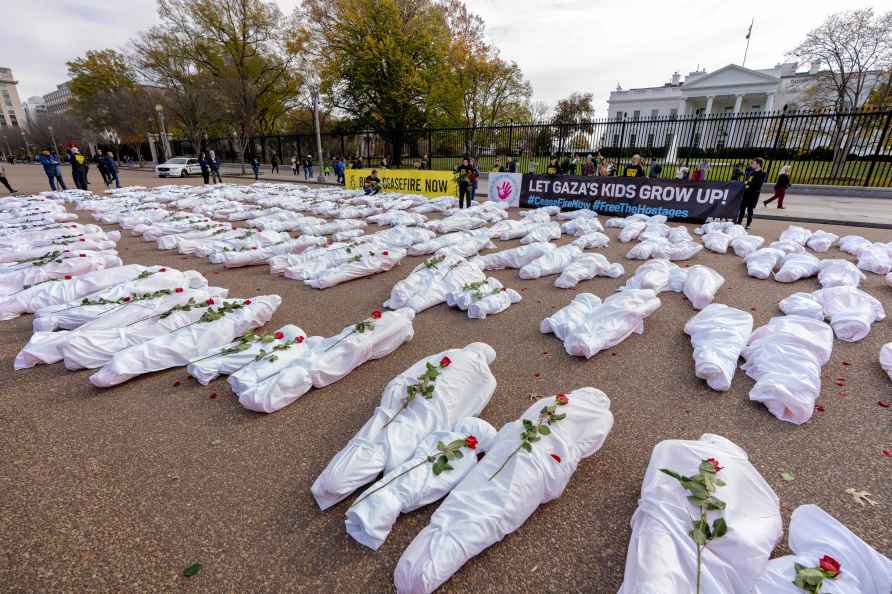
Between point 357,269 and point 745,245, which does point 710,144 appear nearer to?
point 745,245

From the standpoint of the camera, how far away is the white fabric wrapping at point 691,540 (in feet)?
5.41

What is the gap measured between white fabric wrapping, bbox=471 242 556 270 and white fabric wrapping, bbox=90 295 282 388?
3773mm

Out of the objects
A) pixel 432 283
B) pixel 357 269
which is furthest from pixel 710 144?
pixel 357 269

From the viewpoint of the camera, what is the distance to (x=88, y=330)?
3.87m

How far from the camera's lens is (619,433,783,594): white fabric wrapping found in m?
1.65

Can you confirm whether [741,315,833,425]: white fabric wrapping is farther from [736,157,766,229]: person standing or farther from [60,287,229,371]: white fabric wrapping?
[736,157,766,229]: person standing

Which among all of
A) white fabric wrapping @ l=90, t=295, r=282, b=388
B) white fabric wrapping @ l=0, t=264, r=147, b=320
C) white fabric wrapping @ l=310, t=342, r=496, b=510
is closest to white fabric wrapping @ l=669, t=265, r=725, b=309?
white fabric wrapping @ l=310, t=342, r=496, b=510

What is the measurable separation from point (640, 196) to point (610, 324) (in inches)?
305

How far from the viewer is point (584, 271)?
231 inches

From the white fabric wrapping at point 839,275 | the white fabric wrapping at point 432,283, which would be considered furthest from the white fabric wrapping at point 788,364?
the white fabric wrapping at point 432,283

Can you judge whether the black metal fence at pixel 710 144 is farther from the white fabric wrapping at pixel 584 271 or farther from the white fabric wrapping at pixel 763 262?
the white fabric wrapping at pixel 584 271

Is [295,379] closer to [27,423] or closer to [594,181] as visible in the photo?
[27,423]

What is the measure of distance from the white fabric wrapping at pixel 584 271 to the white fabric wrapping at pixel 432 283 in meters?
1.25

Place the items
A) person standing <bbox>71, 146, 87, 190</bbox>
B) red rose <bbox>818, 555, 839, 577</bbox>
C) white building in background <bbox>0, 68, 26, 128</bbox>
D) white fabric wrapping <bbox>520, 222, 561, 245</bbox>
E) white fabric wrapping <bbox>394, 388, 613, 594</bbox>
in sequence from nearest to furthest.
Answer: red rose <bbox>818, 555, 839, 577</bbox> < white fabric wrapping <bbox>394, 388, 613, 594</bbox> < white fabric wrapping <bbox>520, 222, 561, 245</bbox> < person standing <bbox>71, 146, 87, 190</bbox> < white building in background <bbox>0, 68, 26, 128</bbox>
